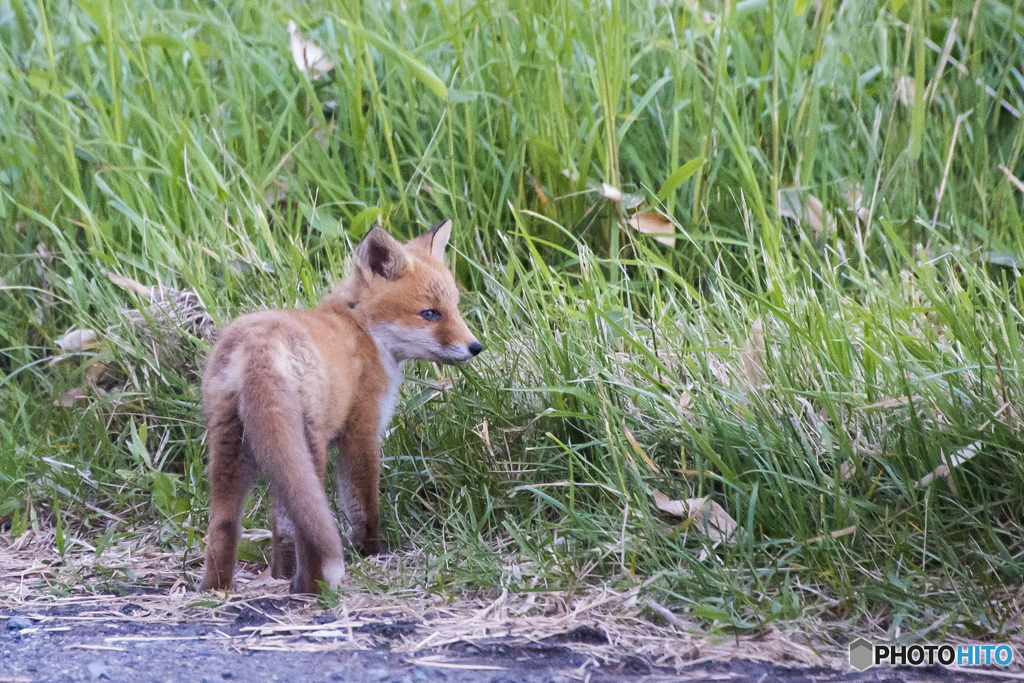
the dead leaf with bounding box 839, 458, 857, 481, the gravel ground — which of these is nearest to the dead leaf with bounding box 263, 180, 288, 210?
the gravel ground

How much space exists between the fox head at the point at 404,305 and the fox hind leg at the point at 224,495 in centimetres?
76

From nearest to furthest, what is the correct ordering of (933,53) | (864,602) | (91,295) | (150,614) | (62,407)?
(864,602), (150,614), (62,407), (91,295), (933,53)

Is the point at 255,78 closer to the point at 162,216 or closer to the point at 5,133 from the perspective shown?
the point at 162,216

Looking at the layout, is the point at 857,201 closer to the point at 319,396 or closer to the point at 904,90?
the point at 904,90

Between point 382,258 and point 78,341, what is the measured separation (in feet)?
5.13

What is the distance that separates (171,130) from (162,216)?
469 mm

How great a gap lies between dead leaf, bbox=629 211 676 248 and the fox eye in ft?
3.47

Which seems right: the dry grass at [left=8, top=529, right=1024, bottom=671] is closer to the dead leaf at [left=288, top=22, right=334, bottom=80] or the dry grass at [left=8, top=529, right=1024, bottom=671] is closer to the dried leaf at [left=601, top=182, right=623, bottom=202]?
the dried leaf at [left=601, top=182, right=623, bottom=202]

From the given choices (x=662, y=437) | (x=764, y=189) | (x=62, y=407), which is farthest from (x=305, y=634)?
(x=764, y=189)

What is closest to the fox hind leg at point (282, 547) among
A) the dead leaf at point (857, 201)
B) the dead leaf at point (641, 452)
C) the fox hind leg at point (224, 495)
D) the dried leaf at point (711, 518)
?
the fox hind leg at point (224, 495)

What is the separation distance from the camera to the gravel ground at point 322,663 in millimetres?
2240

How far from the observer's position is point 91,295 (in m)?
4.26

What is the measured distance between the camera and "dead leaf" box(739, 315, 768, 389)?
318 cm

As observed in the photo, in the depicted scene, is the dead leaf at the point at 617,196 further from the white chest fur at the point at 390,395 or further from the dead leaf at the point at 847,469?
the dead leaf at the point at 847,469
